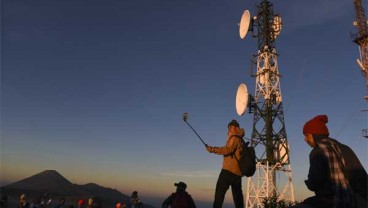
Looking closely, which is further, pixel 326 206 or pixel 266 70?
pixel 266 70

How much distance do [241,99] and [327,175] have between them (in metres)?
27.1

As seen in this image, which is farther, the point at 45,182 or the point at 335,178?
the point at 45,182

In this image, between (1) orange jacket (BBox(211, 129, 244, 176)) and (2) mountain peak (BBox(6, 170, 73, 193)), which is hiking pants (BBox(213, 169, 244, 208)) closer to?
(1) orange jacket (BBox(211, 129, 244, 176))

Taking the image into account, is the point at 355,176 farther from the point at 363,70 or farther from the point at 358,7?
the point at 358,7

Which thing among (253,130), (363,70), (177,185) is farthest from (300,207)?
(363,70)

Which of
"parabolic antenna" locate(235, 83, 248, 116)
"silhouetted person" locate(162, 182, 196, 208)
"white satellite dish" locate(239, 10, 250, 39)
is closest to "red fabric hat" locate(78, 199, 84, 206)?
"silhouetted person" locate(162, 182, 196, 208)

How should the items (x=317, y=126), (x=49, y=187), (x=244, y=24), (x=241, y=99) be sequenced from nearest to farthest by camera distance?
1. (x=317, y=126)
2. (x=241, y=99)
3. (x=244, y=24)
4. (x=49, y=187)

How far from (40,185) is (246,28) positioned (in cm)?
7556

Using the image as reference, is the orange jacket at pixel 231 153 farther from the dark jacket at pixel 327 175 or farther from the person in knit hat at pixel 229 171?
the dark jacket at pixel 327 175

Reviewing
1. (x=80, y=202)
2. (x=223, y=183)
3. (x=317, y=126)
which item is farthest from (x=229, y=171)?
(x=80, y=202)

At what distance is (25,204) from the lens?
14227 mm

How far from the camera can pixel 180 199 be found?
6832mm

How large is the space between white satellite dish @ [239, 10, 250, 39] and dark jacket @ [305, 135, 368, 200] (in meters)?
33.4

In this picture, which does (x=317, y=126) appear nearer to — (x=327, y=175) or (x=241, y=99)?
(x=327, y=175)
